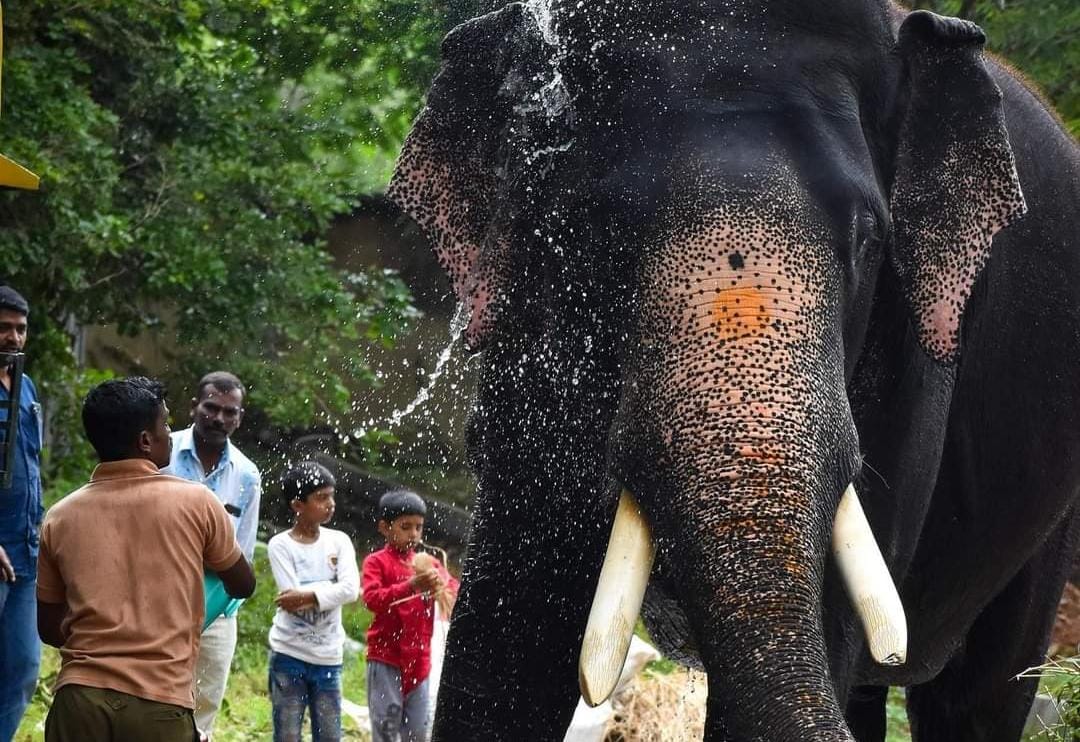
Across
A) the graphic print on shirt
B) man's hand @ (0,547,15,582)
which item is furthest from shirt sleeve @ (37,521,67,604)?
the graphic print on shirt

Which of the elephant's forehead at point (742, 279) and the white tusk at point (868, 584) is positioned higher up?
the elephant's forehead at point (742, 279)

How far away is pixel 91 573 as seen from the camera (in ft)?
13.0

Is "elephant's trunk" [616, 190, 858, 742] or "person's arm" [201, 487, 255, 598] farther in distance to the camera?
"person's arm" [201, 487, 255, 598]

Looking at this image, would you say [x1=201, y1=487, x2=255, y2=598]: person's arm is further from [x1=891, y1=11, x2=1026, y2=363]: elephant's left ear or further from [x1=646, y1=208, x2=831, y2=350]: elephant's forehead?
[x1=891, y1=11, x2=1026, y2=363]: elephant's left ear

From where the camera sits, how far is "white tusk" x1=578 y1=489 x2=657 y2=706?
3.08 m

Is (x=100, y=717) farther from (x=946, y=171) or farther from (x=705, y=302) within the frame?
(x=946, y=171)

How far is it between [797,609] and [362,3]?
582 cm

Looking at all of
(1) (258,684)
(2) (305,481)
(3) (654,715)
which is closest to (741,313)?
(2) (305,481)

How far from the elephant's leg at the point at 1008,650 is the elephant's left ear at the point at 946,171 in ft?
6.46

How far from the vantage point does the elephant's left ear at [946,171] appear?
3740 mm

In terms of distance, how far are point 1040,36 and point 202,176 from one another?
4.39m

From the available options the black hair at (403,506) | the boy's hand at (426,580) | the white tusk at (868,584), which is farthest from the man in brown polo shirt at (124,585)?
the black hair at (403,506)

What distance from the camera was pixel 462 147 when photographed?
3.87m

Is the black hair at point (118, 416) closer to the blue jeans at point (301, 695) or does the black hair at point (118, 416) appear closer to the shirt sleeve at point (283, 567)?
the shirt sleeve at point (283, 567)
